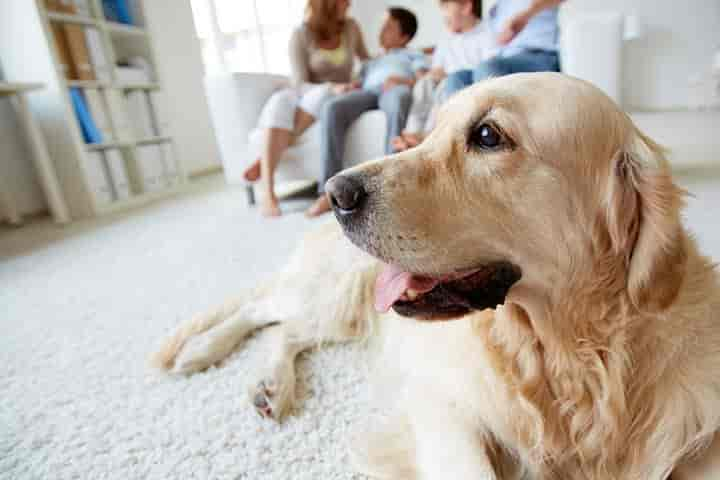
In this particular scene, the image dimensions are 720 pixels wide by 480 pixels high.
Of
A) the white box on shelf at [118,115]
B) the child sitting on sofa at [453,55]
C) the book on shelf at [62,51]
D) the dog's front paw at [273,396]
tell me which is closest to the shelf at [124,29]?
the book on shelf at [62,51]

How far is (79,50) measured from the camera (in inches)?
119

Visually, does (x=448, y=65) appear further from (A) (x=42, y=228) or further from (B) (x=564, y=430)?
(A) (x=42, y=228)

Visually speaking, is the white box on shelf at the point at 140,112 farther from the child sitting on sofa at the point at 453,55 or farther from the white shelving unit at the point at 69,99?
the child sitting on sofa at the point at 453,55

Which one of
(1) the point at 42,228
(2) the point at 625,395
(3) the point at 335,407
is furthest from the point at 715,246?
(1) the point at 42,228

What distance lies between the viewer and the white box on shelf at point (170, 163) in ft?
12.2

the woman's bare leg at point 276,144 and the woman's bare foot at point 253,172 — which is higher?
the woman's bare leg at point 276,144

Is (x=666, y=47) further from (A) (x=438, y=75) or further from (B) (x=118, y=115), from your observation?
(B) (x=118, y=115)

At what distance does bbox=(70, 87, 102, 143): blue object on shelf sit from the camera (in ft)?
9.83

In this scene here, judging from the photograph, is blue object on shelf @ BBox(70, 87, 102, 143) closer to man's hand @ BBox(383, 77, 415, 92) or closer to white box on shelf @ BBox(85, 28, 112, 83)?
white box on shelf @ BBox(85, 28, 112, 83)

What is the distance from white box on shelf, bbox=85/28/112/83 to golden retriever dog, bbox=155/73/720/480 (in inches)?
134

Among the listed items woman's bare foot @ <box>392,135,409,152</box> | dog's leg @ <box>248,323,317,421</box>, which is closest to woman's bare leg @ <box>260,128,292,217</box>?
woman's bare foot @ <box>392,135,409,152</box>

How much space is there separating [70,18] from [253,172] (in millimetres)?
1661

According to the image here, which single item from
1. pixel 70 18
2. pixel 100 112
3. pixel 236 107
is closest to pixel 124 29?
pixel 70 18

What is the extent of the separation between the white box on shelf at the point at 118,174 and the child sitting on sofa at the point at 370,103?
1.61 m
